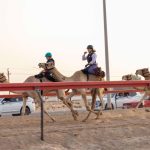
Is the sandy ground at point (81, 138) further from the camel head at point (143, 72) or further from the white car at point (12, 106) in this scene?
the white car at point (12, 106)

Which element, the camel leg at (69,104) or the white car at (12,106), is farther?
the white car at (12,106)

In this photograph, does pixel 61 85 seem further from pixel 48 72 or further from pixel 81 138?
pixel 48 72

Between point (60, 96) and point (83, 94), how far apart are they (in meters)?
0.84

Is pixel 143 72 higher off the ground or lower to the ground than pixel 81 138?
higher

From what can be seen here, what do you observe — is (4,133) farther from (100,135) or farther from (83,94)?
(83,94)

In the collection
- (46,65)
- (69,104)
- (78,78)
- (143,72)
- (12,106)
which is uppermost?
(143,72)

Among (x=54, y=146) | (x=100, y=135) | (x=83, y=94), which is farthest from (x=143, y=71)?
(x=54, y=146)

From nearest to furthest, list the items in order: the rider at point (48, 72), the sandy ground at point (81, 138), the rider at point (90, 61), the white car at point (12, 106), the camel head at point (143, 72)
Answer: the sandy ground at point (81, 138) < the rider at point (48, 72) < the rider at point (90, 61) < the camel head at point (143, 72) < the white car at point (12, 106)

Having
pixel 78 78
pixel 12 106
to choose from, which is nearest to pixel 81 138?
pixel 78 78

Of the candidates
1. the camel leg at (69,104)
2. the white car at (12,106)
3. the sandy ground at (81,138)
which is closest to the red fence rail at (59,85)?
the sandy ground at (81,138)

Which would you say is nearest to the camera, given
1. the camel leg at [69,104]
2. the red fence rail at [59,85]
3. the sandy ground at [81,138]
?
the sandy ground at [81,138]

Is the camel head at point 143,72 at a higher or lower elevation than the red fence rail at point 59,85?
higher

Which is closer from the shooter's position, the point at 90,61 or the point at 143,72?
the point at 90,61

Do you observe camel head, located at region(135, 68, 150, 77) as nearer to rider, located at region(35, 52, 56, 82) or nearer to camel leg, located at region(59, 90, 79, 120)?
camel leg, located at region(59, 90, 79, 120)
